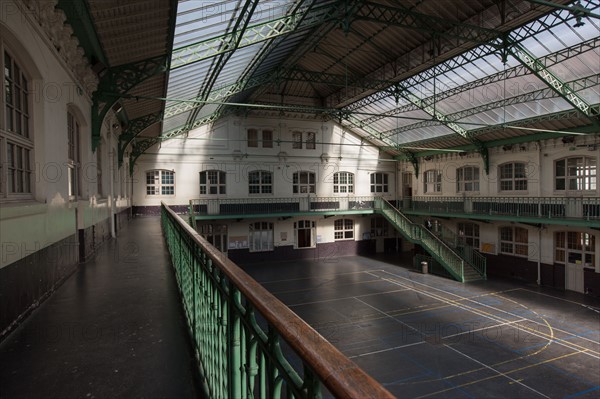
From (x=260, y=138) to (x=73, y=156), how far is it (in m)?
18.5

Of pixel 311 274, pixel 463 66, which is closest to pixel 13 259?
pixel 463 66

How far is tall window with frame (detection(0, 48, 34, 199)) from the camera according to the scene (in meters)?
3.69

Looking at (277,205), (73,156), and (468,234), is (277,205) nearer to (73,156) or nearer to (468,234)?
(468,234)

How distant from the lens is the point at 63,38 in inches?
228

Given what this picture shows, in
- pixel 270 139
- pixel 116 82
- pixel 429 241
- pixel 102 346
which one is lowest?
pixel 429 241

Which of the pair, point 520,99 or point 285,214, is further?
point 285,214

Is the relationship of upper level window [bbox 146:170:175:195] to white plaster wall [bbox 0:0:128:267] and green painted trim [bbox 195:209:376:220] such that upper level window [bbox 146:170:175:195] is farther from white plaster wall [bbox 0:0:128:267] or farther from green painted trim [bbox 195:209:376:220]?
white plaster wall [bbox 0:0:128:267]

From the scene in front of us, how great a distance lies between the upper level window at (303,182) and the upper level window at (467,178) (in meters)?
9.90

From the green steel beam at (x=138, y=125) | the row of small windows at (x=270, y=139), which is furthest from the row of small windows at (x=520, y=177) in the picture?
the green steel beam at (x=138, y=125)

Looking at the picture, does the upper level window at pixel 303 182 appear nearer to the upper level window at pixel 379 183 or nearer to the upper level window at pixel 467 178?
the upper level window at pixel 379 183

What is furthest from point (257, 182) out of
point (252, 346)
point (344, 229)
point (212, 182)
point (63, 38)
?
point (252, 346)

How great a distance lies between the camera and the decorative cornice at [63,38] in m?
4.64

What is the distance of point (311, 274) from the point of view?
21094 millimetres

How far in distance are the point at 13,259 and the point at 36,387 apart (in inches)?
64.8
